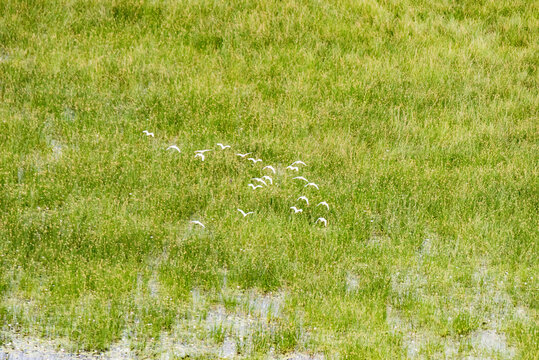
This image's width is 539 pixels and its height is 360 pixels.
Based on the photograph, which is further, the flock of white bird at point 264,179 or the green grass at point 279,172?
the flock of white bird at point 264,179

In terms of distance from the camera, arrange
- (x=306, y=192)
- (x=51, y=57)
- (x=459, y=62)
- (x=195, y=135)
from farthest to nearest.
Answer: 1. (x=459, y=62)
2. (x=51, y=57)
3. (x=195, y=135)
4. (x=306, y=192)

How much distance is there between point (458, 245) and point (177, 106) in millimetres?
4958

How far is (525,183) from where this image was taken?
9.08 m

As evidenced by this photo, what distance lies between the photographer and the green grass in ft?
20.3

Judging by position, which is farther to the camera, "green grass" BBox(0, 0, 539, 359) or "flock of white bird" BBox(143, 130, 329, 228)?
"flock of white bird" BBox(143, 130, 329, 228)

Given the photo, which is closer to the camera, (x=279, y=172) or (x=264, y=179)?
(x=264, y=179)

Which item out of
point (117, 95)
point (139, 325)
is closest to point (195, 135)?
point (117, 95)

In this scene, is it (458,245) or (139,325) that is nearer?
(139,325)

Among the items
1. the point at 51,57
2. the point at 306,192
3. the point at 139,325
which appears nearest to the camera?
the point at 139,325

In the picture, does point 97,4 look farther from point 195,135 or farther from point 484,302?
point 484,302

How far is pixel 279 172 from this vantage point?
9133 mm

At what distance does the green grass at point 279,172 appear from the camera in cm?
619

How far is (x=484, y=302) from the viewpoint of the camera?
21.7 feet

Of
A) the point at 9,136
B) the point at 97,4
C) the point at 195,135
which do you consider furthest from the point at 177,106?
the point at 97,4
